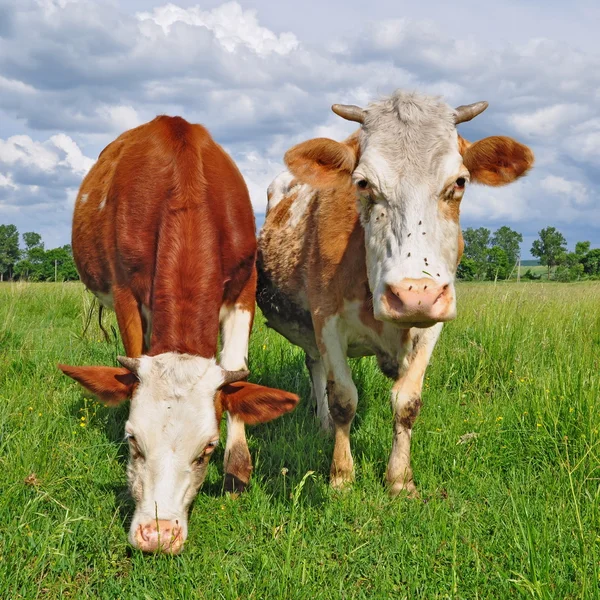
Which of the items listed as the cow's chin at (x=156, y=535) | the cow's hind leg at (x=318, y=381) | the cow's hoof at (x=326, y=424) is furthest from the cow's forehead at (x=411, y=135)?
the cow's hind leg at (x=318, y=381)

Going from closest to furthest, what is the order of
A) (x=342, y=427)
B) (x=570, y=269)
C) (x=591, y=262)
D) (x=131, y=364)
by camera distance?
(x=131, y=364) < (x=342, y=427) < (x=570, y=269) < (x=591, y=262)

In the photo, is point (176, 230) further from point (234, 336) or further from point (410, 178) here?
point (410, 178)

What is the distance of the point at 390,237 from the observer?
11.0 ft

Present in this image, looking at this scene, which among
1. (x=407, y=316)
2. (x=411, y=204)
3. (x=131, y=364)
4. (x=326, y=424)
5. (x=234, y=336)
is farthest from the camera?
(x=326, y=424)

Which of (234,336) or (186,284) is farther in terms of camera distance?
(234,336)

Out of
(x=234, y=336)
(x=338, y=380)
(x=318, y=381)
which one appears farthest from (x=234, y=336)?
(x=318, y=381)

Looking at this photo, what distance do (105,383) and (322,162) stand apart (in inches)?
73.9

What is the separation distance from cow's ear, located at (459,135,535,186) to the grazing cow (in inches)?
68.4

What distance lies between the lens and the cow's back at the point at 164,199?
14.4 ft

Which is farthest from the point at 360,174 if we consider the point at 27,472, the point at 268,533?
the point at 27,472

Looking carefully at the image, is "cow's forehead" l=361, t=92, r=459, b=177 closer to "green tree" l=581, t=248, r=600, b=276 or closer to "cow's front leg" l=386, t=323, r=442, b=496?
"cow's front leg" l=386, t=323, r=442, b=496

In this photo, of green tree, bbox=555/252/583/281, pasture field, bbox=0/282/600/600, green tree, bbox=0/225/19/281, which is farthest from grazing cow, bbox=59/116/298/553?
green tree, bbox=0/225/19/281

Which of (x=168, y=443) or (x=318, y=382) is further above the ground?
(x=168, y=443)

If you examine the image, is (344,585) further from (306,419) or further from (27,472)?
(306,419)
